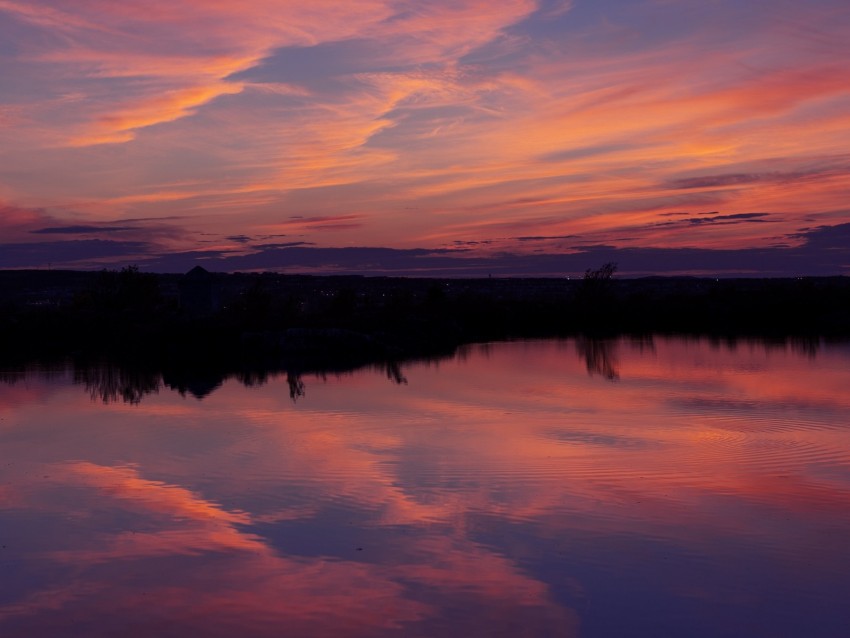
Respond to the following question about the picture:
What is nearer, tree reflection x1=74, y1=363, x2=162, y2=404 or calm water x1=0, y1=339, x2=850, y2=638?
calm water x1=0, y1=339, x2=850, y2=638

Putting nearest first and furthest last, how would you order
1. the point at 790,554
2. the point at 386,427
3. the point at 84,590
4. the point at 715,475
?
1. the point at 84,590
2. the point at 790,554
3. the point at 715,475
4. the point at 386,427

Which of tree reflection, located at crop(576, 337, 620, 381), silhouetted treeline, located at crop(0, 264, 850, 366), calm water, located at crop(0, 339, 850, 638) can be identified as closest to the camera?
calm water, located at crop(0, 339, 850, 638)

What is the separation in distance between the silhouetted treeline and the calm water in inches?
404

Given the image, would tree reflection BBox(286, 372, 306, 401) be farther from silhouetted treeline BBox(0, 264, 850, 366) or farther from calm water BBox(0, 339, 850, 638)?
silhouetted treeline BBox(0, 264, 850, 366)

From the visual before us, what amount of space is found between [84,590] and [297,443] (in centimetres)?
545

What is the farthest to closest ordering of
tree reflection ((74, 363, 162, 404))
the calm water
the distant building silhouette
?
1. the distant building silhouette
2. tree reflection ((74, 363, 162, 404))
3. the calm water

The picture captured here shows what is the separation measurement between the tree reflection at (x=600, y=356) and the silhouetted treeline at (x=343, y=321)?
3.72m

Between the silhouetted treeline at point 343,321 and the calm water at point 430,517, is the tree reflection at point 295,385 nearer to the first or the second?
the calm water at point 430,517

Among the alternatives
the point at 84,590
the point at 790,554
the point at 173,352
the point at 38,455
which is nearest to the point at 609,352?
the point at 173,352

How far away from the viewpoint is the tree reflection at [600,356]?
67.4 ft

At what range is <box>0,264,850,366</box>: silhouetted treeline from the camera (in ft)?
85.7

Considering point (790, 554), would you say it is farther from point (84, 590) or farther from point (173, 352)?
point (173, 352)

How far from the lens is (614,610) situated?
19.5 feet

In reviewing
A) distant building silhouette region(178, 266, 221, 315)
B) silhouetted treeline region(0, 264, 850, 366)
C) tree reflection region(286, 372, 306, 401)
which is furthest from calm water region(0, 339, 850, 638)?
distant building silhouette region(178, 266, 221, 315)
